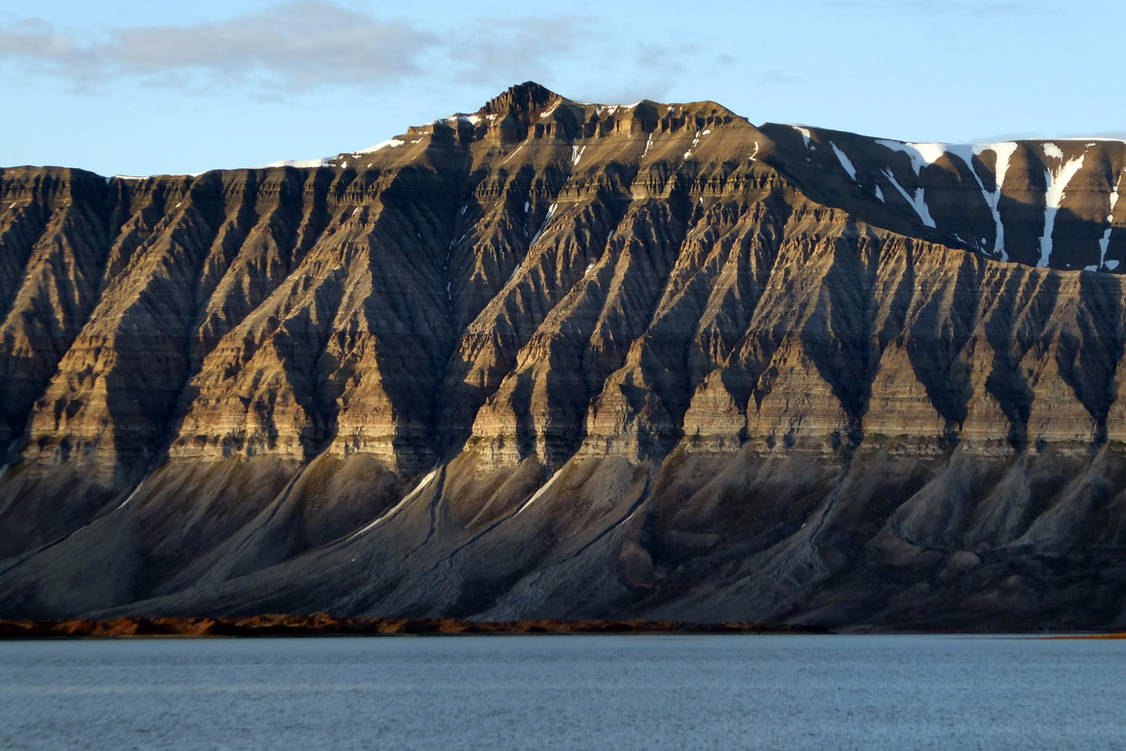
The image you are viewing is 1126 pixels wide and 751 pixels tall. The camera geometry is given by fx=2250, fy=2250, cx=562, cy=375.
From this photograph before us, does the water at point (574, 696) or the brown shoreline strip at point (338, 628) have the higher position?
the water at point (574, 696)

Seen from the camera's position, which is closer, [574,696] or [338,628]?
[574,696]

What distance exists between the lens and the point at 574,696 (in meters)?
121

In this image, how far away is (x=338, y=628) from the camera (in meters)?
195

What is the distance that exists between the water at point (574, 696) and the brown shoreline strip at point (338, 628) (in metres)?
13.5

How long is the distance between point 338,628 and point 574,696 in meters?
76.8

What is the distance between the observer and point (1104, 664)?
144 meters

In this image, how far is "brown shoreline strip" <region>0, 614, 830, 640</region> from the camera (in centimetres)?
19225

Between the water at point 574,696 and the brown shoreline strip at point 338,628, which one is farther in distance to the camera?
the brown shoreline strip at point 338,628

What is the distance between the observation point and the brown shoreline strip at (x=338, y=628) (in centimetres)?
19225

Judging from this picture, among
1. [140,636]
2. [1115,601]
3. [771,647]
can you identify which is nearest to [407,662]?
[771,647]

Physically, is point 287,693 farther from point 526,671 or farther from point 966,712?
point 966,712

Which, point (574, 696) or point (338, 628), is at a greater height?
point (574, 696)

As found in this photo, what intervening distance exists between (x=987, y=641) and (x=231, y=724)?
89.1 m

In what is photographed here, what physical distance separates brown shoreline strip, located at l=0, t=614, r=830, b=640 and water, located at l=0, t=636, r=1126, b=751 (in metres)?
13.5
